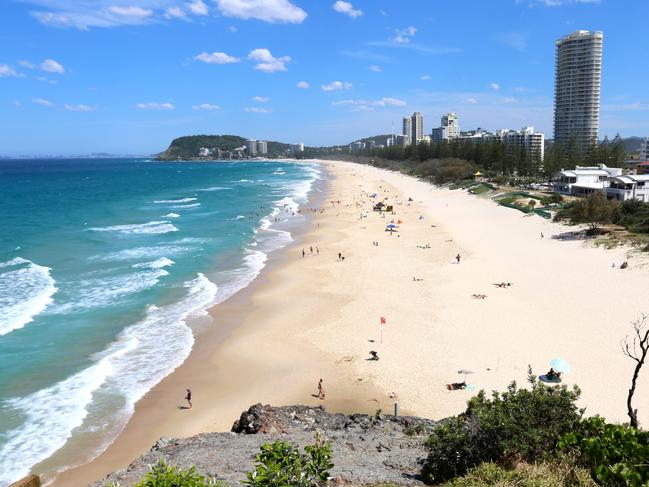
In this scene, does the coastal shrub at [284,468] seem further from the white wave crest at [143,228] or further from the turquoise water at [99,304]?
the white wave crest at [143,228]

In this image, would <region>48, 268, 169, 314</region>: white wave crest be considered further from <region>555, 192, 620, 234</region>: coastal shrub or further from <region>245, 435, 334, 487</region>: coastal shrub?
<region>555, 192, 620, 234</region>: coastal shrub

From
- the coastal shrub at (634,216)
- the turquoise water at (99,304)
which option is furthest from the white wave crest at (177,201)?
the coastal shrub at (634,216)

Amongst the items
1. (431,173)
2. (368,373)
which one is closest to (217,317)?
(368,373)

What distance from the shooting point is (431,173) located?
98.6m

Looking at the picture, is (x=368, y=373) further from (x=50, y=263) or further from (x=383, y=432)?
(x=50, y=263)

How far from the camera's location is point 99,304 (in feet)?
88.5

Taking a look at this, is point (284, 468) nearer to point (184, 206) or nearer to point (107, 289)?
point (107, 289)

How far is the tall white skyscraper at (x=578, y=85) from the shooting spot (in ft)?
414

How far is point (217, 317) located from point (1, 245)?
96.1ft

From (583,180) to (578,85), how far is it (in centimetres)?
9120

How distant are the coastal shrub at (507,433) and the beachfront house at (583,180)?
4818cm

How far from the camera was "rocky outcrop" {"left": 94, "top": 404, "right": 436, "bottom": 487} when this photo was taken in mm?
10836

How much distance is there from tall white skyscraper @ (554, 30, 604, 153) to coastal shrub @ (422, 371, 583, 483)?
430 feet

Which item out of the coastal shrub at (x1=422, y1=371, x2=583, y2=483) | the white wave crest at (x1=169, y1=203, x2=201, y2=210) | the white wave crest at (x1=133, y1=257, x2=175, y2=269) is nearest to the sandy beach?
the coastal shrub at (x1=422, y1=371, x2=583, y2=483)
